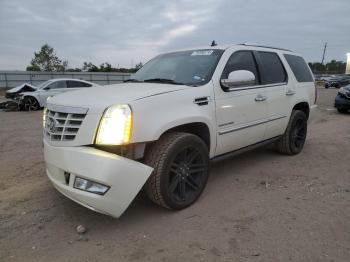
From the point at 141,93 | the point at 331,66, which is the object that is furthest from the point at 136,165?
the point at 331,66

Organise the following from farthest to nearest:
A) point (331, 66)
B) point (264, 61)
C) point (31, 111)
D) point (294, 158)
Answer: point (331, 66) → point (31, 111) → point (294, 158) → point (264, 61)

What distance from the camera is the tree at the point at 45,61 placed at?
48344 millimetres

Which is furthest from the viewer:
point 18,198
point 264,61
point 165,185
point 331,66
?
point 331,66

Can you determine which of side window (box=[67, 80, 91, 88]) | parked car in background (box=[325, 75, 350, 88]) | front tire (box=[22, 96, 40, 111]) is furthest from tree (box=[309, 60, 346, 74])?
front tire (box=[22, 96, 40, 111])

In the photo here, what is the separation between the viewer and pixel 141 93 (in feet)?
11.1

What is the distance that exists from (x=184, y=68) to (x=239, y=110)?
2.92 ft

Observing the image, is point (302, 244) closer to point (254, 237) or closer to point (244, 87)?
point (254, 237)

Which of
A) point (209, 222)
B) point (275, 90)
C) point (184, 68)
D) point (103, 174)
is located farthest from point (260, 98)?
point (103, 174)

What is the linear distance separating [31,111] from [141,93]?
1285 cm

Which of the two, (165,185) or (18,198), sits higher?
(165,185)

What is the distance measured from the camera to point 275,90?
4988mm

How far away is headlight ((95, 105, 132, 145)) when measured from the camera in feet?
9.90

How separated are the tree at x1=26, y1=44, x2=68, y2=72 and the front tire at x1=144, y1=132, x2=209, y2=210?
4840 centimetres

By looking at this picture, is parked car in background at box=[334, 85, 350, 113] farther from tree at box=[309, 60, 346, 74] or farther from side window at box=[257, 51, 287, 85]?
tree at box=[309, 60, 346, 74]
